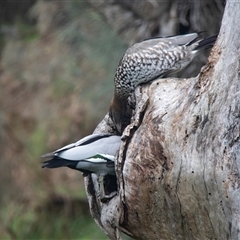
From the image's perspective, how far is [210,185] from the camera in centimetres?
195

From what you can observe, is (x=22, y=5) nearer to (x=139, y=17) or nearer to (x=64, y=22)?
(x=64, y=22)

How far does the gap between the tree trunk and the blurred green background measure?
145 cm

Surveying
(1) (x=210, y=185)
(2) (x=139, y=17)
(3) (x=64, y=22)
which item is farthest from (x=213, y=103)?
(3) (x=64, y=22)

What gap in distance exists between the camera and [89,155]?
2.18 m

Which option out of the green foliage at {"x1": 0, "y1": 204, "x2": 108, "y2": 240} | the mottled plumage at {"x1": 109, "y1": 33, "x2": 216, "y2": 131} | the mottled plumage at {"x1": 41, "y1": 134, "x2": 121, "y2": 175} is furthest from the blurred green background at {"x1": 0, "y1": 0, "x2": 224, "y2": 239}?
the mottled plumage at {"x1": 41, "y1": 134, "x2": 121, "y2": 175}

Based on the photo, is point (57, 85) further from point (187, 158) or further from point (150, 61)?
point (187, 158)

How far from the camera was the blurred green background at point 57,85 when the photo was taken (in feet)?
12.1

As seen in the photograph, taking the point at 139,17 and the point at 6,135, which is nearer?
the point at 139,17

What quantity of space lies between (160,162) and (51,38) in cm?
371

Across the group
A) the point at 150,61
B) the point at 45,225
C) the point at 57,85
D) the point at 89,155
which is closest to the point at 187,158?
the point at 89,155

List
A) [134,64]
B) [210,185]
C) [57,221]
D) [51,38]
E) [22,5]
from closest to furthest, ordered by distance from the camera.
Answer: [210,185] → [134,64] → [57,221] → [51,38] → [22,5]

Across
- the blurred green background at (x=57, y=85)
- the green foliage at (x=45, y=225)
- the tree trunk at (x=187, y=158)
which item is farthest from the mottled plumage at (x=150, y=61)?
the green foliage at (x=45, y=225)

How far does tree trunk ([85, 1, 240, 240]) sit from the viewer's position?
1.91 meters

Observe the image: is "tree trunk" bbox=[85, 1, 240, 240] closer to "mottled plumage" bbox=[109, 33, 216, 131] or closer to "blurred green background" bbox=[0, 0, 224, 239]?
"mottled plumage" bbox=[109, 33, 216, 131]
